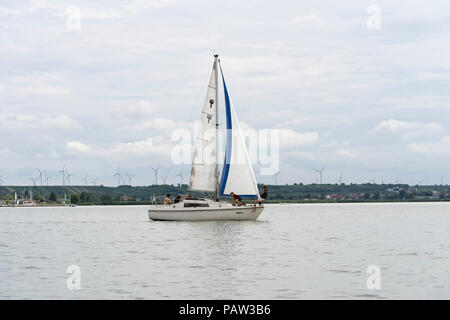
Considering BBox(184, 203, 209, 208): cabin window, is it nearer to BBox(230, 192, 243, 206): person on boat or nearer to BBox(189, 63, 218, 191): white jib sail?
BBox(189, 63, 218, 191): white jib sail

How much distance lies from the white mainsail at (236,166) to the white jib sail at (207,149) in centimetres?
150

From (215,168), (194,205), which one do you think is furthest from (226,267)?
(215,168)

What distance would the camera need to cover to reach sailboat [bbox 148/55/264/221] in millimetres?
75625

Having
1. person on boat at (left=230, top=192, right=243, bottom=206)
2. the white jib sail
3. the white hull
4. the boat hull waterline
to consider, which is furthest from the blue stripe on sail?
the boat hull waterline

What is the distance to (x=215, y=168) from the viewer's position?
77125mm

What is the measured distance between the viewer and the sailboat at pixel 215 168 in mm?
75625

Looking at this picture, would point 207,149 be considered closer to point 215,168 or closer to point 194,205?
point 215,168

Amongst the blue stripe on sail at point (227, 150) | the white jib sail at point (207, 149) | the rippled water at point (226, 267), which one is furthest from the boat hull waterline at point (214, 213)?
the rippled water at point (226, 267)

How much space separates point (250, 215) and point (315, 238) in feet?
42.3

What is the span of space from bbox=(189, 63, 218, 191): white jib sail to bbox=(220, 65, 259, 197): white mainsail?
1496 millimetres

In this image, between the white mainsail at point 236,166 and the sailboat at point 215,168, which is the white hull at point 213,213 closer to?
the sailboat at point 215,168

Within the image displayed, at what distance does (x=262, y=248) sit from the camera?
5153 centimetres
